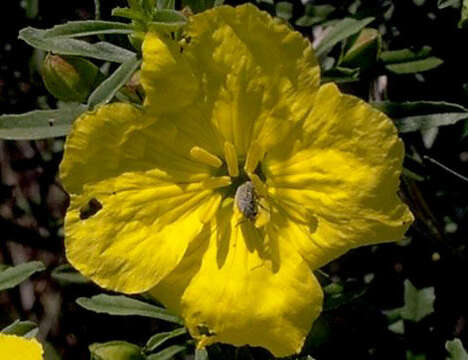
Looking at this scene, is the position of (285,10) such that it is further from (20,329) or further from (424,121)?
(20,329)

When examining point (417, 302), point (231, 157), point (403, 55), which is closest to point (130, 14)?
point (231, 157)

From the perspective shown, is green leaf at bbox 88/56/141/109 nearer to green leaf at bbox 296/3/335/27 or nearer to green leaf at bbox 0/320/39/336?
green leaf at bbox 0/320/39/336

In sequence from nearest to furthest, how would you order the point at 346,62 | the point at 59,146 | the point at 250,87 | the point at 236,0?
the point at 250,87
the point at 346,62
the point at 236,0
the point at 59,146

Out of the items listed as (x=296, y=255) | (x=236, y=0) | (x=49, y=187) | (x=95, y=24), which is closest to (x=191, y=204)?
(x=296, y=255)

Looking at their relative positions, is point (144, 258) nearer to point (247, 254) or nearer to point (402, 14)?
point (247, 254)

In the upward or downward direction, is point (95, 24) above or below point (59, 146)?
above
